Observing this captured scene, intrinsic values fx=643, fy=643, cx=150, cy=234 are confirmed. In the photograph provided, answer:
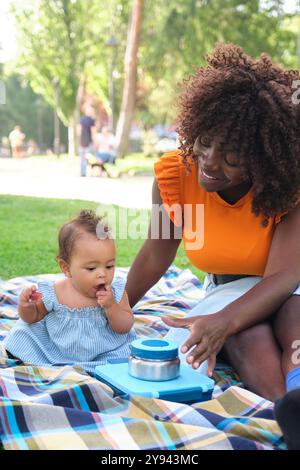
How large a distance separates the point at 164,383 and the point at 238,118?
35.1 inches

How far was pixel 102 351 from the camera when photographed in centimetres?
244

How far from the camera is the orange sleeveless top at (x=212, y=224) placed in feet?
7.74

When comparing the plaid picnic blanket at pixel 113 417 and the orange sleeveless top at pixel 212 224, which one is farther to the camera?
the orange sleeveless top at pixel 212 224

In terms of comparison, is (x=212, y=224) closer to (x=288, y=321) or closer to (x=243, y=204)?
(x=243, y=204)

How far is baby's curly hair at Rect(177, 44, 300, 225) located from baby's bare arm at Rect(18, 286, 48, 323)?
84cm

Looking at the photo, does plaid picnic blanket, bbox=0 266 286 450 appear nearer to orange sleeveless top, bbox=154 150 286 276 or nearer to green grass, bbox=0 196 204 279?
orange sleeveless top, bbox=154 150 286 276

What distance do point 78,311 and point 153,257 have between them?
44cm

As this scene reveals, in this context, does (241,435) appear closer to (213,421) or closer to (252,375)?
(213,421)

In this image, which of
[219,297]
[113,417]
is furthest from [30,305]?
[113,417]

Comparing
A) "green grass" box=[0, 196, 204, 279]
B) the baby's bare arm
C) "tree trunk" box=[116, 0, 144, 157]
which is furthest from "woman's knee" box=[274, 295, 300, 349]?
"tree trunk" box=[116, 0, 144, 157]

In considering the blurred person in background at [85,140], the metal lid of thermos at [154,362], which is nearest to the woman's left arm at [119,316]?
the metal lid of thermos at [154,362]

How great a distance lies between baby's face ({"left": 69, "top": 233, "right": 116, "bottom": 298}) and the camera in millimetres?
2414

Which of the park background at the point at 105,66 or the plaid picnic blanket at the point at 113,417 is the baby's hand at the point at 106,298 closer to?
the plaid picnic blanket at the point at 113,417

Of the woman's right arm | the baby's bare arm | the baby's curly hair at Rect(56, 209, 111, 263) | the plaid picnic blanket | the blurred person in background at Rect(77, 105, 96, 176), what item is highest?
the blurred person in background at Rect(77, 105, 96, 176)
